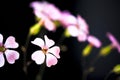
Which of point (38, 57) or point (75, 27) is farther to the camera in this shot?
point (75, 27)

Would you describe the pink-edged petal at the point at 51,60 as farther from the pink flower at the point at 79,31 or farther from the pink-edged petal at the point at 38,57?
the pink flower at the point at 79,31

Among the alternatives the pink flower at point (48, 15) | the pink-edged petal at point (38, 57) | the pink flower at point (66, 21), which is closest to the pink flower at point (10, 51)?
the pink-edged petal at point (38, 57)

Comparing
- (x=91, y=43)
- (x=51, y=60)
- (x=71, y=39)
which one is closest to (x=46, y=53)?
(x=51, y=60)

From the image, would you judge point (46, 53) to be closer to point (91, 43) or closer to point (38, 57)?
point (38, 57)

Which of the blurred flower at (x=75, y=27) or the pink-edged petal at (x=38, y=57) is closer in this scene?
the pink-edged petal at (x=38, y=57)

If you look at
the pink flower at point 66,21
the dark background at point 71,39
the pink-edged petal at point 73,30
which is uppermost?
the dark background at point 71,39

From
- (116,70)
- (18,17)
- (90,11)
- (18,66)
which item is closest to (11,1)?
(18,17)

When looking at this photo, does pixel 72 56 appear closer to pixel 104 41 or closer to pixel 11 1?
pixel 104 41

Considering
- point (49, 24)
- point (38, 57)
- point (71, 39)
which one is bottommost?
point (38, 57)
